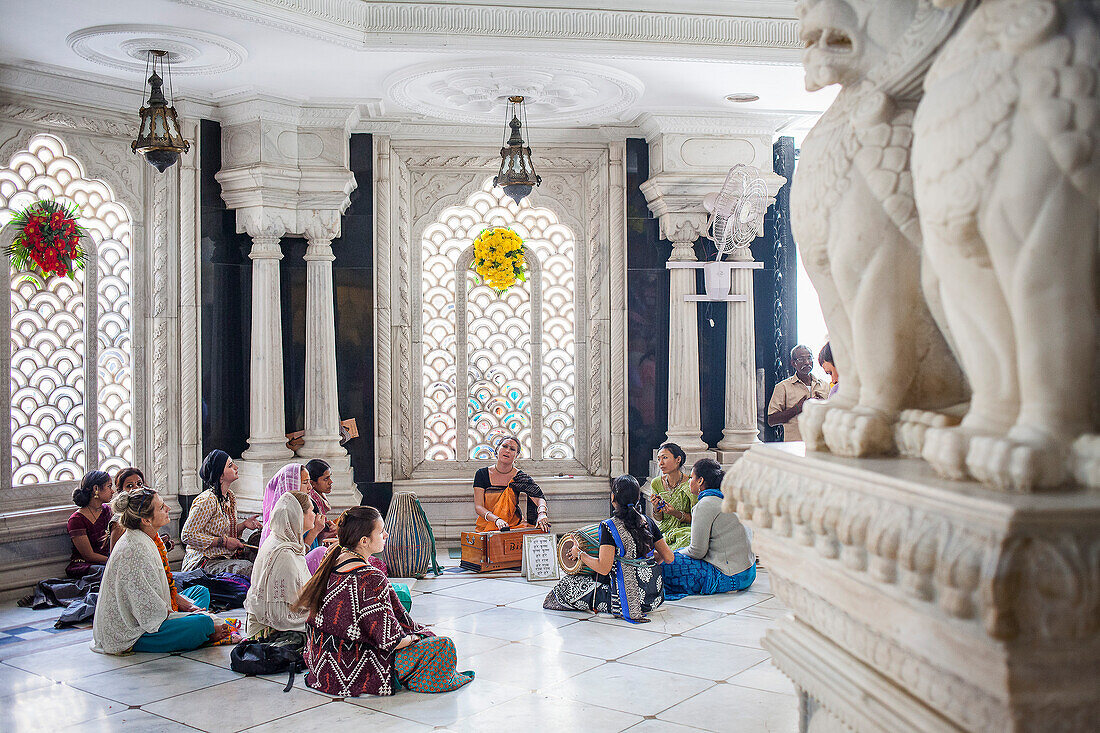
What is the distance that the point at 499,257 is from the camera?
7812 mm

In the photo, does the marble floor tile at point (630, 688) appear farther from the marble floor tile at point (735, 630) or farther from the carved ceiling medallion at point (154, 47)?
the carved ceiling medallion at point (154, 47)

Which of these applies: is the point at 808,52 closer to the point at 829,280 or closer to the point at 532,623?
the point at 829,280

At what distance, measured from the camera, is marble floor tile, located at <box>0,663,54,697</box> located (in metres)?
4.38

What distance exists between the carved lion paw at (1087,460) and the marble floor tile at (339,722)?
3228mm

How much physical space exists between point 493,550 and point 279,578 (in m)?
2.45

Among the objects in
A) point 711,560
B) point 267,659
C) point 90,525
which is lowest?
point 267,659

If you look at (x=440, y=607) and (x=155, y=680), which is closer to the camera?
(x=155, y=680)

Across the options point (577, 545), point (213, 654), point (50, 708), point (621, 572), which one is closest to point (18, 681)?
point (50, 708)

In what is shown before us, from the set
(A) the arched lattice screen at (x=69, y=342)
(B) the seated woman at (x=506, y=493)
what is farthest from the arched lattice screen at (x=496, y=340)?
(A) the arched lattice screen at (x=69, y=342)

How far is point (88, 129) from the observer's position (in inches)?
268

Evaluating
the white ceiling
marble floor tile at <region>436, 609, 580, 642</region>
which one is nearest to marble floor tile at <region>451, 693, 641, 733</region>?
marble floor tile at <region>436, 609, 580, 642</region>

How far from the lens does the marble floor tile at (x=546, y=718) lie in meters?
3.79

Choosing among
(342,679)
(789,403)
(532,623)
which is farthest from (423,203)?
(342,679)

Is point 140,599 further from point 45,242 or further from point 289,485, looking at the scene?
point 45,242
